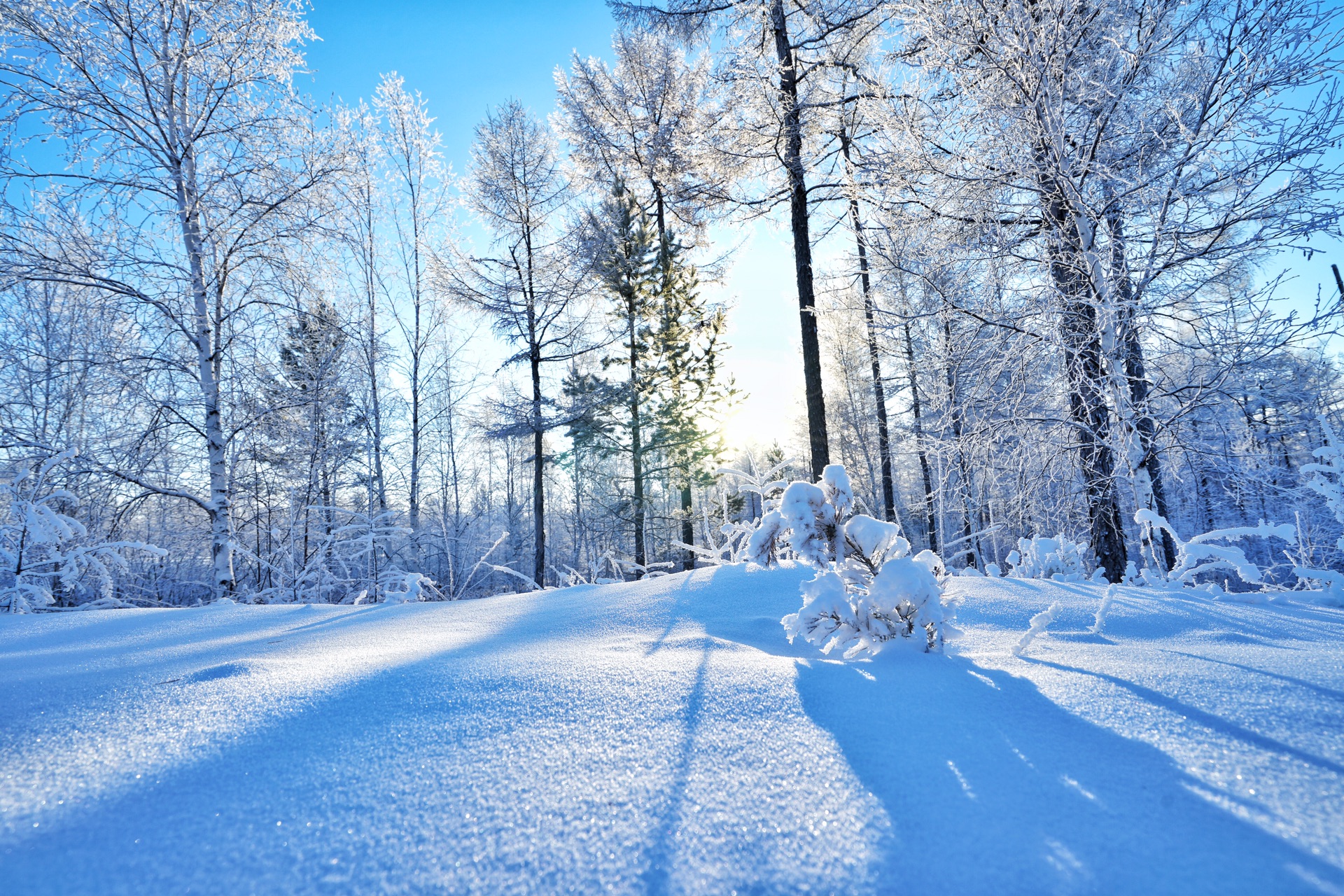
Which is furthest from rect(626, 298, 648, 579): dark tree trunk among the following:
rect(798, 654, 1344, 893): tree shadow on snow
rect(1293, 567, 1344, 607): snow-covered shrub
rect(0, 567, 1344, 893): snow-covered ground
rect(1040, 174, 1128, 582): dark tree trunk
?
rect(798, 654, 1344, 893): tree shadow on snow

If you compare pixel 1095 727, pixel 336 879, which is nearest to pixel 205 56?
pixel 336 879

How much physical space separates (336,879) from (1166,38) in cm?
570

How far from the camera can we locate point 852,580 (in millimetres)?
1453

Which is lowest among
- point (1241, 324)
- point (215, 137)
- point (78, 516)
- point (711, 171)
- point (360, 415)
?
point (78, 516)

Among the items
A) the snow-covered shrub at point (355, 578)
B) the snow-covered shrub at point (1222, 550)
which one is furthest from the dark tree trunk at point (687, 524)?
the snow-covered shrub at point (1222, 550)

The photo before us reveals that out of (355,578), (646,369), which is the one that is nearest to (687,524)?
(646,369)

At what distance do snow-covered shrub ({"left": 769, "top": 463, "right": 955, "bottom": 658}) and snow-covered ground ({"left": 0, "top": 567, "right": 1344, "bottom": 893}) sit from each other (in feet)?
0.34

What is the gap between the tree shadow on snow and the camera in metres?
0.47

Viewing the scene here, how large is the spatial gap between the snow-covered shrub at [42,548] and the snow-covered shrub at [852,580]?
3992 mm

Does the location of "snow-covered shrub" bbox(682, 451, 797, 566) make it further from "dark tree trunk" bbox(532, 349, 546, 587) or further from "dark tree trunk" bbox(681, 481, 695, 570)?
"dark tree trunk" bbox(532, 349, 546, 587)

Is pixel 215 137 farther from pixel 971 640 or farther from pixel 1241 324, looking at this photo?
pixel 1241 324

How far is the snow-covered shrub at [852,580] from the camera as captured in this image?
131 cm

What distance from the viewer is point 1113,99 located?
3422mm

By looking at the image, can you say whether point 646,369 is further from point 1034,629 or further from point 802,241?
point 1034,629
